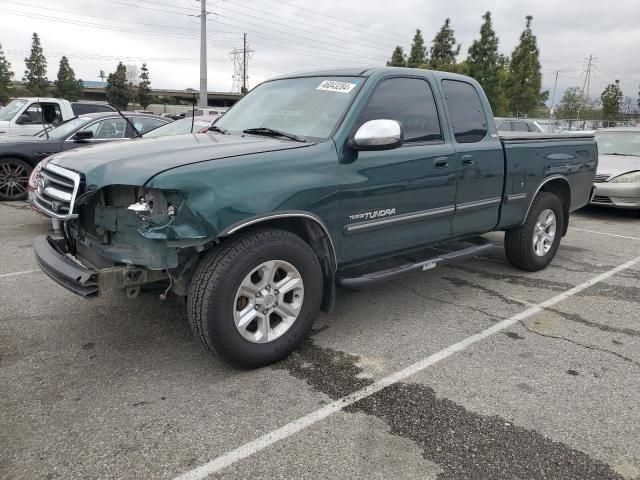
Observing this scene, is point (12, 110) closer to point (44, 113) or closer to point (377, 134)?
point (44, 113)

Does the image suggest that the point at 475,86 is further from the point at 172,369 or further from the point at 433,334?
the point at 172,369

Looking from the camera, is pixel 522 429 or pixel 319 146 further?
pixel 319 146

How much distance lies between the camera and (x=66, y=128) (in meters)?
9.34

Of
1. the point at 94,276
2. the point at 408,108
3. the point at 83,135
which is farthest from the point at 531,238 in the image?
the point at 83,135

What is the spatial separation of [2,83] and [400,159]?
52.6 meters

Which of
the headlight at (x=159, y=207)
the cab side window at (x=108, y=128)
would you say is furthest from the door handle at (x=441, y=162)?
the cab side window at (x=108, y=128)

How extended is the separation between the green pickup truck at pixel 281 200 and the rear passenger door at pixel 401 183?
12 millimetres

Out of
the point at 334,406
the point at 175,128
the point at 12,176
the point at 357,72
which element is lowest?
the point at 334,406

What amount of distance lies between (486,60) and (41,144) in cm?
2936

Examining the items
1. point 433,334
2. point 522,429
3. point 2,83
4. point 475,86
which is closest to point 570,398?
point 522,429

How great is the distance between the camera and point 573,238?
7.60 meters

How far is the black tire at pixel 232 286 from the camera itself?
3012 mm

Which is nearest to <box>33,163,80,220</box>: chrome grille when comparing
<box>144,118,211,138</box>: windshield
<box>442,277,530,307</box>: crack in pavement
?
<box>442,277,530,307</box>: crack in pavement

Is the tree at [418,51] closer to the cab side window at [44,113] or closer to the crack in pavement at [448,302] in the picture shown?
the cab side window at [44,113]
